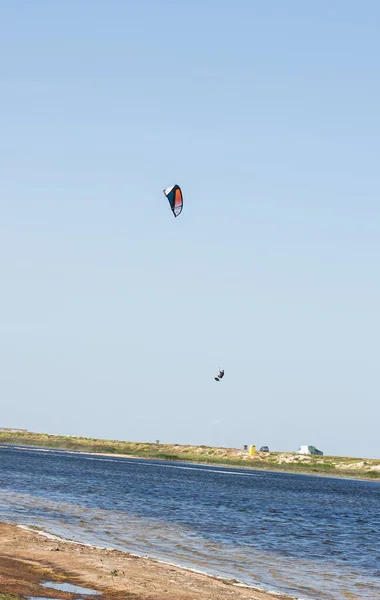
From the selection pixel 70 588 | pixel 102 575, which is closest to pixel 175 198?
pixel 102 575

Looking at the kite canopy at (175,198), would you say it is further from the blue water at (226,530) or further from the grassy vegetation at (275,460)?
the grassy vegetation at (275,460)

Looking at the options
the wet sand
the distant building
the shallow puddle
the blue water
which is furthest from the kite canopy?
the distant building

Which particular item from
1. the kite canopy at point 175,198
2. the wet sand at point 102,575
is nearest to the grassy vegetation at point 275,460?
the kite canopy at point 175,198

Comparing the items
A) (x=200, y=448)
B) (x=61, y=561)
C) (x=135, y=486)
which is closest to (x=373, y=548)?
(x=61, y=561)

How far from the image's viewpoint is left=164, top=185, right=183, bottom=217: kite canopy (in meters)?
55.5

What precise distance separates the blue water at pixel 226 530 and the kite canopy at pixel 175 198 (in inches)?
699

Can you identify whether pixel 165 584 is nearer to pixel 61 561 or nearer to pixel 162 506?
pixel 61 561

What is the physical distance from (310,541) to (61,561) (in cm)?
1653

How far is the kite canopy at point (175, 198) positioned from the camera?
5550 cm

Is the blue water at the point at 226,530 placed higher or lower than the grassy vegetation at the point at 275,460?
lower

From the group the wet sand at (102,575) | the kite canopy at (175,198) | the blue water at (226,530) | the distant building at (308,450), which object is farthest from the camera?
the distant building at (308,450)

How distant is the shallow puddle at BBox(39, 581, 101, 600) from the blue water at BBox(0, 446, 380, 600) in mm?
5867

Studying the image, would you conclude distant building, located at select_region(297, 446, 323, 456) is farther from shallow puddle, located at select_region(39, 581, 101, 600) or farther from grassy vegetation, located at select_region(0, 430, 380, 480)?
shallow puddle, located at select_region(39, 581, 101, 600)

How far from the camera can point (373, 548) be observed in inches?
1519
